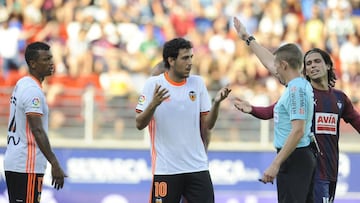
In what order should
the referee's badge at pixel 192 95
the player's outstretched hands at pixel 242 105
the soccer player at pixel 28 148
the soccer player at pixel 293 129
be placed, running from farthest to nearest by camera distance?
1. the player's outstretched hands at pixel 242 105
2. the referee's badge at pixel 192 95
3. the soccer player at pixel 28 148
4. the soccer player at pixel 293 129

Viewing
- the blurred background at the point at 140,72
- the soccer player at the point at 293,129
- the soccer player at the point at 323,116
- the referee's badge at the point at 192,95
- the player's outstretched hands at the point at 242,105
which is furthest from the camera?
the blurred background at the point at 140,72

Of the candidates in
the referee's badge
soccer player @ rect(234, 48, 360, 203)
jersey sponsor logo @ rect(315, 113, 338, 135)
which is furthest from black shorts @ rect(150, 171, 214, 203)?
jersey sponsor logo @ rect(315, 113, 338, 135)

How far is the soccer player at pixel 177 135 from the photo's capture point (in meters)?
7.48

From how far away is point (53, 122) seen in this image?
47.4 ft

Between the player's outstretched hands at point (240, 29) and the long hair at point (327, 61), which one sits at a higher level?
the player's outstretched hands at point (240, 29)

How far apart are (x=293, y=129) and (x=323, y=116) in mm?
1267

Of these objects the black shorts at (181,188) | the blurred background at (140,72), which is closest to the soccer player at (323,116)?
the black shorts at (181,188)

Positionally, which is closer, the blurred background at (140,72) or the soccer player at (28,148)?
the soccer player at (28,148)

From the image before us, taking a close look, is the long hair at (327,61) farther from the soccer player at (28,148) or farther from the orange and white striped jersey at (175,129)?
the soccer player at (28,148)

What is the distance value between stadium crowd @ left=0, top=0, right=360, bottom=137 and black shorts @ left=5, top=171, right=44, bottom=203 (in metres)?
6.83

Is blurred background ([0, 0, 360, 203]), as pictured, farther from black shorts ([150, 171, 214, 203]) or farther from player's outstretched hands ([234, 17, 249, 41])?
black shorts ([150, 171, 214, 203])

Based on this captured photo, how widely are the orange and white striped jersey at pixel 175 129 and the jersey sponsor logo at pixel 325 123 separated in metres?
1.17

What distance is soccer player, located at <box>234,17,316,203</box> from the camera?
6754 millimetres

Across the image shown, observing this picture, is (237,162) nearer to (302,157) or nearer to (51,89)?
(51,89)
